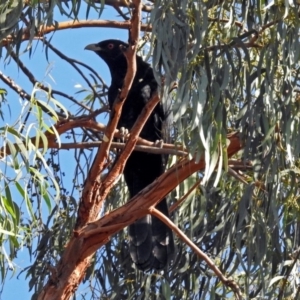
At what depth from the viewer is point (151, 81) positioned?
13.6ft

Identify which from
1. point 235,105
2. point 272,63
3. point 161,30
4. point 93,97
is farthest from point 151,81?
point 161,30

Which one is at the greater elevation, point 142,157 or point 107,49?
point 107,49

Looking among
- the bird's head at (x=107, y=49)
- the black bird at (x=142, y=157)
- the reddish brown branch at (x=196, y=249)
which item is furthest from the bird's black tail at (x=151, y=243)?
the bird's head at (x=107, y=49)

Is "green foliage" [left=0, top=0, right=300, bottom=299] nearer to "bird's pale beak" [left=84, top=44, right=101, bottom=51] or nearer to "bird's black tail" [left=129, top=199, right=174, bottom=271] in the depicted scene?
"bird's black tail" [left=129, top=199, right=174, bottom=271]

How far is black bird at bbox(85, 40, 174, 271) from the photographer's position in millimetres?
3508

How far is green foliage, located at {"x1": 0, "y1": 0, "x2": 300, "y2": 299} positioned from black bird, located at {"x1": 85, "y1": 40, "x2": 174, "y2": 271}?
9cm

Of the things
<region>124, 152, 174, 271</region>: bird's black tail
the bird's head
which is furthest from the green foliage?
the bird's head

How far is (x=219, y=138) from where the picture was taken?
2533 millimetres

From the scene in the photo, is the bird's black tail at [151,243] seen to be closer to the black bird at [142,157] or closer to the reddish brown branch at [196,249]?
the black bird at [142,157]

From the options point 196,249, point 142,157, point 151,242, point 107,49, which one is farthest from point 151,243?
point 107,49

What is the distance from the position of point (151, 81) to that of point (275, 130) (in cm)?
137

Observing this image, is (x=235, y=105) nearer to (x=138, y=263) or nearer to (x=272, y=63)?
(x=272, y=63)

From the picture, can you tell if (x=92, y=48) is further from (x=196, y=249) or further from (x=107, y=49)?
(x=196, y=249)

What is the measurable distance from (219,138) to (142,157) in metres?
1.66
